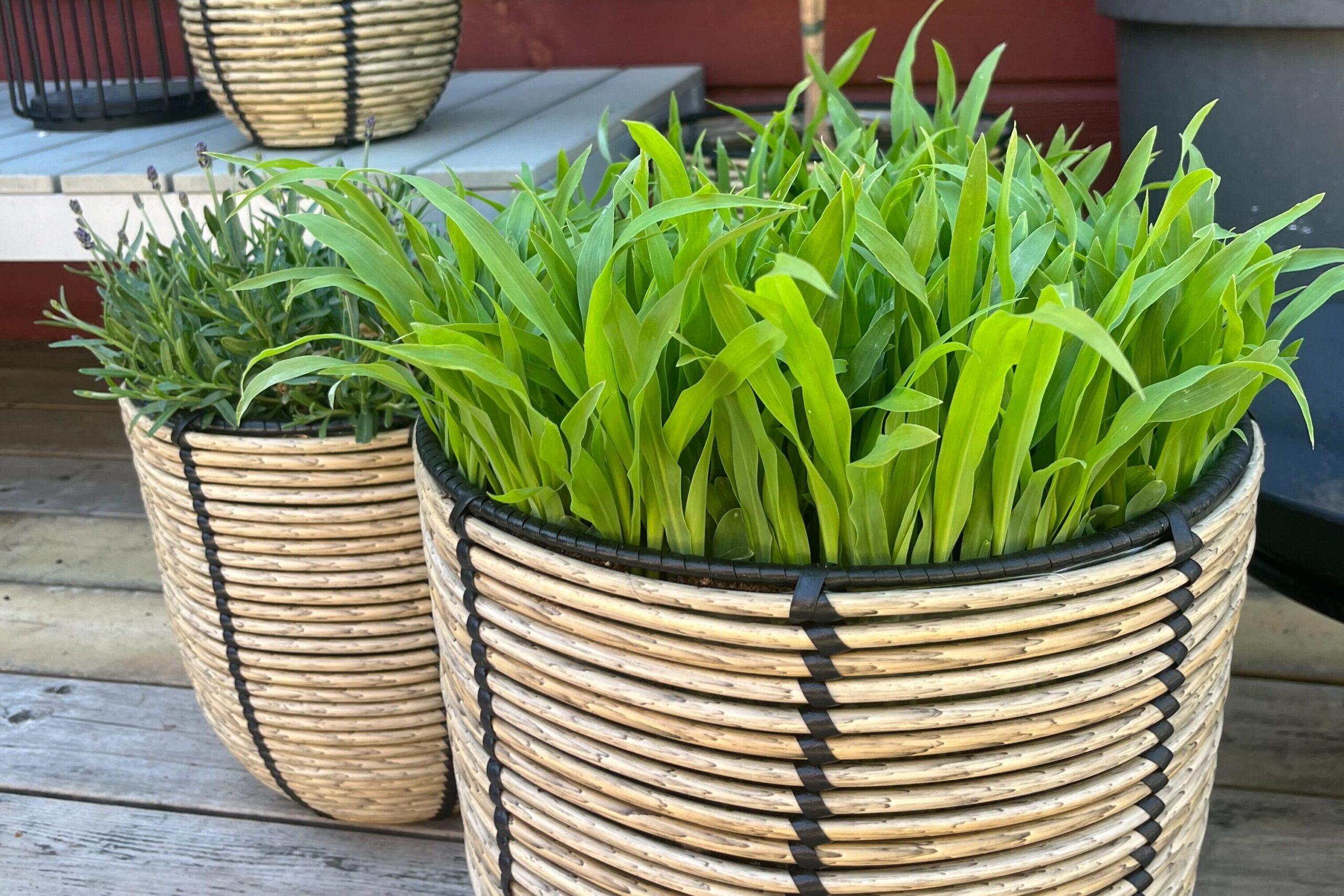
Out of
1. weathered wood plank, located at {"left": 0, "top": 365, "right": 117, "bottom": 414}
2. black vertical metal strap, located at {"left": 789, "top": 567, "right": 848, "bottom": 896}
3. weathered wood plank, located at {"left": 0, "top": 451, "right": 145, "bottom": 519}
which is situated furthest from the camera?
weathered wood plank, located at {"left": 0, "top": 365, "right": 117, "bottom": 414}

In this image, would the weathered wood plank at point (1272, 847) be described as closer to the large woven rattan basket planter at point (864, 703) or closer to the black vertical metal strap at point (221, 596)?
the large woven rattan basket planter at point (864, 703)

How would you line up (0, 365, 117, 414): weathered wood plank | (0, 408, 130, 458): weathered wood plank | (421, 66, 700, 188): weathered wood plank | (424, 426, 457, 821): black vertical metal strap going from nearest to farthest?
(424, 426, 457, 821): black vertical metal strap < (421, 66, 700, 188): weathered wood plank < (0, 408, 130, 458): weathered wood plank < (0, 365, 117, 414): weathered wood plank

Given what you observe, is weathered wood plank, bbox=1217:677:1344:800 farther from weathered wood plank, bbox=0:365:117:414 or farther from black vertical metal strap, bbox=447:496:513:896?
weathered wood plank, bbox=0:365:117:414

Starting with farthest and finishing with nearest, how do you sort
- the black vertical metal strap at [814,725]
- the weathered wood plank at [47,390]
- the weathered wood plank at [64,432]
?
the weathered wood plank at [47,390], the weathered wood plank at [64,432], the black vertical metal strap at [814,725]

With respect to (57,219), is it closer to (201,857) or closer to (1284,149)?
(201,857)

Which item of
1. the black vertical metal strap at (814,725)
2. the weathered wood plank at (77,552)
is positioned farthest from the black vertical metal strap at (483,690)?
the weathered wood plank at (77,552)

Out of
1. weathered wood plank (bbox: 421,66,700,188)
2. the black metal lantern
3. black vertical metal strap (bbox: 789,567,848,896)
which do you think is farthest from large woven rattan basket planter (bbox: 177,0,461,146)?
black vertical metal strap (bbox: 789,567,848,896)

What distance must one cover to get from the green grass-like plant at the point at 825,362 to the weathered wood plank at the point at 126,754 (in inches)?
23.4

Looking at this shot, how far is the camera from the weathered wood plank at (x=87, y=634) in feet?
3.94

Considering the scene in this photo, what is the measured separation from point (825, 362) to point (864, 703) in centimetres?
13

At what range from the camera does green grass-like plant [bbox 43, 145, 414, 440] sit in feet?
2.47

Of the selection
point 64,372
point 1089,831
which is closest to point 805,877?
point 1089,831

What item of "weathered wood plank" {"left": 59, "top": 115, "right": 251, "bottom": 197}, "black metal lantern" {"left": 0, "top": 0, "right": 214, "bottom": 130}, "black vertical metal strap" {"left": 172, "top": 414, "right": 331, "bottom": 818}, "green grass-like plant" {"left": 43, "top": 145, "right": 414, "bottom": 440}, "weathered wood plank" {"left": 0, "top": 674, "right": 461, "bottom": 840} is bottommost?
"weathered wood plank" {"left": 0, "top": 674, "right": 461, "bottom": 840}

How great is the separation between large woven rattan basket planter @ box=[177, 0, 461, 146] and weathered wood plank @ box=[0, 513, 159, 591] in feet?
1.80
